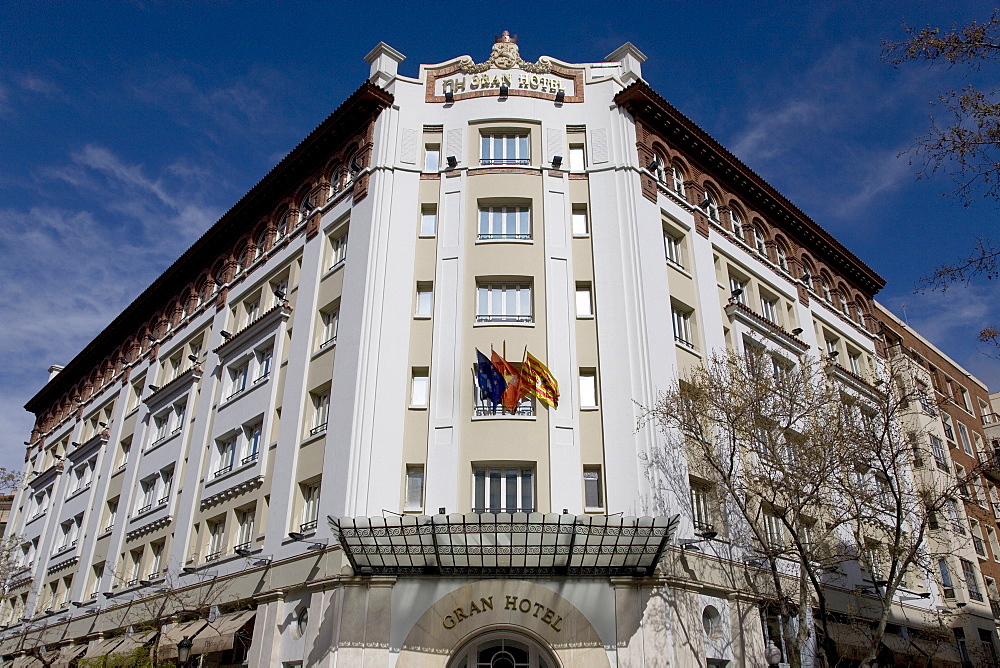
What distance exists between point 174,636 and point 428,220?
1542 centimetres

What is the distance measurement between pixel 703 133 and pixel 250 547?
73.2ft

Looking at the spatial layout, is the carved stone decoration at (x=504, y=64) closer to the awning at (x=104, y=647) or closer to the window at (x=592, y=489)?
the window at (x=592, y=489)

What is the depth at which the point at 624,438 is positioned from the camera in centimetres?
2178

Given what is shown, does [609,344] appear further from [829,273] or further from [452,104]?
[829,273]

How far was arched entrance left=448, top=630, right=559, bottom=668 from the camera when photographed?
1939 cm

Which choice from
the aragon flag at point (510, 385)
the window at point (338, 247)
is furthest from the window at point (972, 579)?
the window at point (338, 247)

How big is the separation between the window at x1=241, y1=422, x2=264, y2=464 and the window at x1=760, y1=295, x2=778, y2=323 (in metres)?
19.3

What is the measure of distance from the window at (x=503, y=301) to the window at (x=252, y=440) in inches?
352

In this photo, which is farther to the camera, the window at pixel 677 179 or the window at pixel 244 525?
the window at pixel 677 179

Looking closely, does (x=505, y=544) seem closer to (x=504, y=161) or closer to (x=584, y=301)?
(x=584, y=301)

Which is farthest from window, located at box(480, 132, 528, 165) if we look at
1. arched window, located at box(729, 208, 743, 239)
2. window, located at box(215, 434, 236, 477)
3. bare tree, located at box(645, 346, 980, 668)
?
window, located at box(215, 434, 236, 477)

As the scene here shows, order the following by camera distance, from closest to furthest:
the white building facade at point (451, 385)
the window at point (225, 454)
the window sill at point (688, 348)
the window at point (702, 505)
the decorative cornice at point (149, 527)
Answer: the white building facade at point (451, 385) → the window at point (702, 505) → the window sill at point (688, 348) → the window at point (225, 454) → the decorative cornice at point (149, 527)

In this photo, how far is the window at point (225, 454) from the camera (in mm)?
28297

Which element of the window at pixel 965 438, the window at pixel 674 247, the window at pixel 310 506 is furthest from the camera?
the window at pixel 965 438
